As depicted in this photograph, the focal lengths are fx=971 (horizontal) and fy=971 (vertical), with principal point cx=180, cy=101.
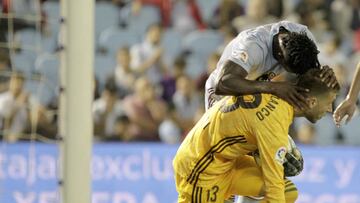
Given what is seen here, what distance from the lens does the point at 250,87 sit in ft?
15.4

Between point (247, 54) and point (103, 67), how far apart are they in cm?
507

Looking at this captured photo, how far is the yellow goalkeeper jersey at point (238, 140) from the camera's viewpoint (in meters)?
4.65

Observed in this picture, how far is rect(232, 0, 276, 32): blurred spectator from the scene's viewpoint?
1037cm

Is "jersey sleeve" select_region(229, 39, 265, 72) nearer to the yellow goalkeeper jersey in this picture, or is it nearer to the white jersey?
the white jersey

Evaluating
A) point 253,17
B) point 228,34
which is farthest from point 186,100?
point 253,17

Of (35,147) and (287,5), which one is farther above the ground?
(287,5)

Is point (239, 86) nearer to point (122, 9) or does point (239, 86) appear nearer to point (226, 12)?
point (122, 9)

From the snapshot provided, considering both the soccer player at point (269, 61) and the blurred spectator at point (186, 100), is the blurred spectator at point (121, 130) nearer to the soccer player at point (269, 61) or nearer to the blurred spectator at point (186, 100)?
the blurred spectator at point (186, 100)

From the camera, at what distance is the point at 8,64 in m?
8.01

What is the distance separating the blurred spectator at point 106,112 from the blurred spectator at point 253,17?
1739 millimetres

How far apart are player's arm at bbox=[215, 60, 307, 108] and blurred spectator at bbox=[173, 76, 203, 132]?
481 cm

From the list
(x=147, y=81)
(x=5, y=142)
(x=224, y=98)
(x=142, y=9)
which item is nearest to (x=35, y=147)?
(x=5, y=142)

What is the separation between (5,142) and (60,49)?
3087 millimetres

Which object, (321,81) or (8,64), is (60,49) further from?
(8,64)
